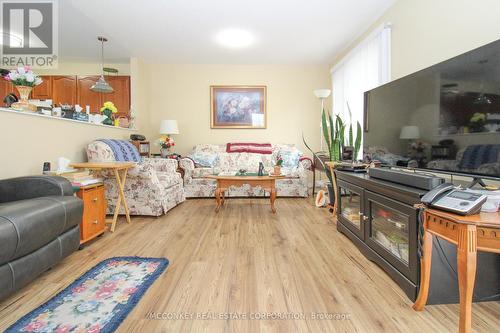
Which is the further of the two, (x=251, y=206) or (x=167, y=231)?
(x=251, y=206)

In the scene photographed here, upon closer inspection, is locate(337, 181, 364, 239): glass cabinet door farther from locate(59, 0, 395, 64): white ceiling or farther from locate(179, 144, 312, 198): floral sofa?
locate(59, 0, 395, 64): white ceiling

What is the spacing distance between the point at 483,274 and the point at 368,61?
9.54 ft

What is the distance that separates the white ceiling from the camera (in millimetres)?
2924

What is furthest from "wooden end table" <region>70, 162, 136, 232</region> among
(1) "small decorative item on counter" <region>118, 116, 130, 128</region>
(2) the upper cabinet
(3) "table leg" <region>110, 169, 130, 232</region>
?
(2) the upper cabinet

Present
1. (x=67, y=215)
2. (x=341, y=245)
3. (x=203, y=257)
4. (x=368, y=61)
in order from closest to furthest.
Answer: (x=67, y=215) < (x=203, y=257) < (x=341, y=245) < (x=368, y=61)

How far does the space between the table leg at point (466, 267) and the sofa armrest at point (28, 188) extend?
7.86ft

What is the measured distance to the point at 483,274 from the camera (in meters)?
1.37

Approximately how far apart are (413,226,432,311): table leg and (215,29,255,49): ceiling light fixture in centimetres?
343

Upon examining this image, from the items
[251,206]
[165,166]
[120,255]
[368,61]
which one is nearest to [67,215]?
[120,255]

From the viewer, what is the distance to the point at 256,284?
1555 millimetres

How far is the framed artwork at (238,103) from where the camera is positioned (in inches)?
199

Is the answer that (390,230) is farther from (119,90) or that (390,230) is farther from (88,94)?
(88,94)

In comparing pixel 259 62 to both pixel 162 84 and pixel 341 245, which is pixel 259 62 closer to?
pixel 162 84

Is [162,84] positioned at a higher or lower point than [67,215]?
higher
